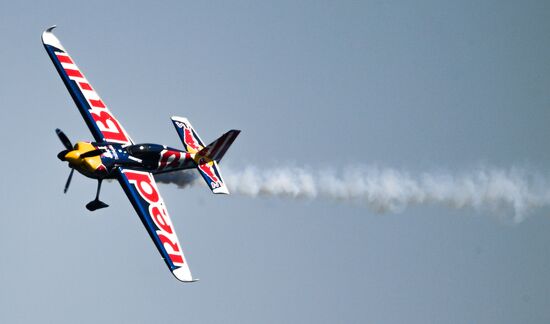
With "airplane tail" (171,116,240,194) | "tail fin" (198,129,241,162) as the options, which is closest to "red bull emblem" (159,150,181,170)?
"airplane tail" (171,116,240,194)

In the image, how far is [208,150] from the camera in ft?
216

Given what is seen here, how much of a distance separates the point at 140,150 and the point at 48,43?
9.26m

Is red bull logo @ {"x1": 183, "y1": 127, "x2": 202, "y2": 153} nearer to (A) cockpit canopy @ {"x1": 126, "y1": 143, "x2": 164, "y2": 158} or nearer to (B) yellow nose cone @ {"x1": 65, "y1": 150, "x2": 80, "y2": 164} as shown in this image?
(A) cockpit canopy @ {"x1": 126, "y1": 143, "x2": 164, "y2": 158}

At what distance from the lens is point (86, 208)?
60.4 metres

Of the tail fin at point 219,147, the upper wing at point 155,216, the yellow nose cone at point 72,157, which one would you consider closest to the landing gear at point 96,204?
the upper wing at point 155,216

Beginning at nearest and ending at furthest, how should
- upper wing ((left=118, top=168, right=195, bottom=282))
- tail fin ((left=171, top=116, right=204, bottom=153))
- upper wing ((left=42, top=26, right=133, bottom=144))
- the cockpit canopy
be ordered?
1. upper wing ((left=118, top=168, right=195, bottom=282))
2. the cockpit canopy
3. upper wing ((left=42, top=26, right=133, bottom=144))
4. tail fin ((left=171, top=116, right=204, bottom=153))

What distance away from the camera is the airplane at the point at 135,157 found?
59.4 m

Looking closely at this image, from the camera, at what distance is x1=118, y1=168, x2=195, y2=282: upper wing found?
57219mm

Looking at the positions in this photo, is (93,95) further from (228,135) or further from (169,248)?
(169,248)

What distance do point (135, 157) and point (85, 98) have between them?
5209 millimetres

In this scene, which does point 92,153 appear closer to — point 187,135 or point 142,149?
point 142,149

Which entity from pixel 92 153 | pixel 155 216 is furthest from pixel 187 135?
pixel 92 153

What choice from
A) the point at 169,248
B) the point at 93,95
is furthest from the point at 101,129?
the point at 169,248

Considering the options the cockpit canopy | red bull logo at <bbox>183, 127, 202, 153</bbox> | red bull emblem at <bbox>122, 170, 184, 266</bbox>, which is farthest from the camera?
red bull logo at <bbox>183, 127, 202, 153</bbox>
